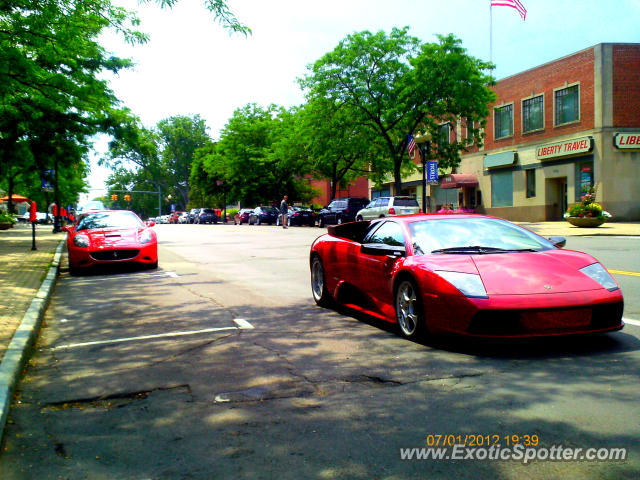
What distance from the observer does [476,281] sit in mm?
5570

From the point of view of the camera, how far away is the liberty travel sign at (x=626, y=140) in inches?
1316

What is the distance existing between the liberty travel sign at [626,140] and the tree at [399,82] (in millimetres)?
6781

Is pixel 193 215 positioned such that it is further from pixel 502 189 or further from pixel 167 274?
pixel 167 274

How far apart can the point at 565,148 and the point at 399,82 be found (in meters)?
10.2

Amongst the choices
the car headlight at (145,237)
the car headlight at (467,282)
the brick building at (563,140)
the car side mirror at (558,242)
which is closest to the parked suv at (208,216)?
the brick building at (563,140)

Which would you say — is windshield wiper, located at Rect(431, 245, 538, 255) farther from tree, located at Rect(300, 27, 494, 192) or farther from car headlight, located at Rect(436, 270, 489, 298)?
tree, located at Rect(300, 27, 494, 192)

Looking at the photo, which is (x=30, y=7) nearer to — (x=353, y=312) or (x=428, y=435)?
(x=353, y=312)

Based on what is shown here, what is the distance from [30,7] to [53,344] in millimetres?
7587

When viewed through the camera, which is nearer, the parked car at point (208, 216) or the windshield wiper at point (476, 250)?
the windshield wiper at point (476, 250)

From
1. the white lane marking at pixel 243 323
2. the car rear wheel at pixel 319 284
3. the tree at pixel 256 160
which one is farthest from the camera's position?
the tree at pixel 256 160

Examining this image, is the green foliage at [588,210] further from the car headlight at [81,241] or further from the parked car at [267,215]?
the parked car at [267,215]

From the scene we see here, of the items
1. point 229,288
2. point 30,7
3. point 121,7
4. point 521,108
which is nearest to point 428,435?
point 229,288

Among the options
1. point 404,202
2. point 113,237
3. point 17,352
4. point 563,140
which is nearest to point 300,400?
point 17,352

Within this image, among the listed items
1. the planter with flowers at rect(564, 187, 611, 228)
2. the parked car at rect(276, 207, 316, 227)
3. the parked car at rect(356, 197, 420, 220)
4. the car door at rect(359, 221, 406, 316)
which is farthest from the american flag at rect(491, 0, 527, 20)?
the car door at rect(359, 221, 406, 316)
